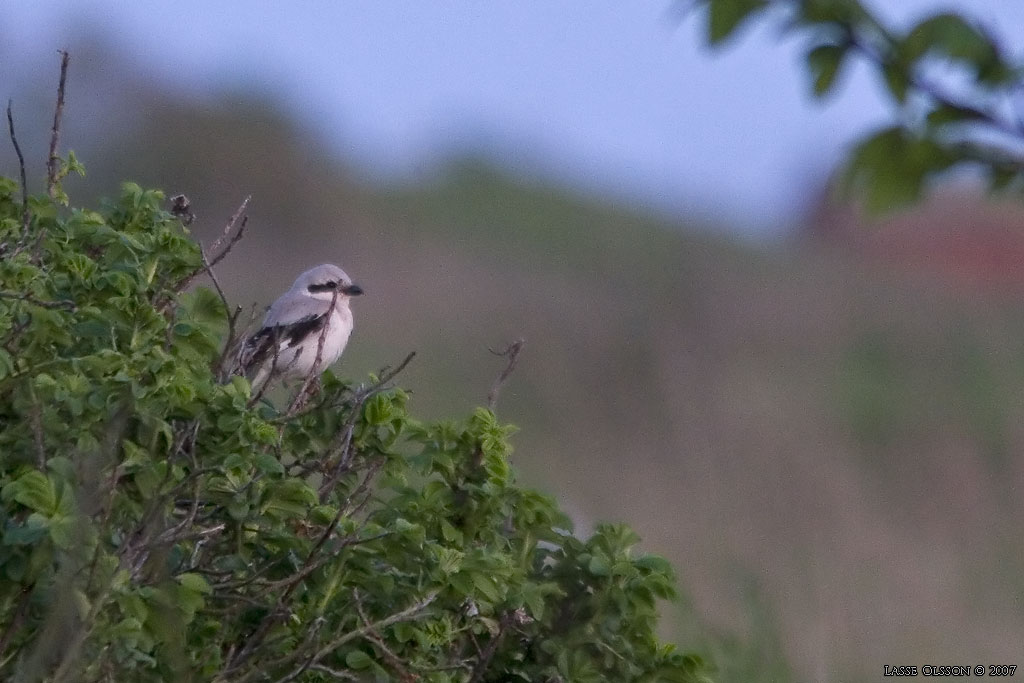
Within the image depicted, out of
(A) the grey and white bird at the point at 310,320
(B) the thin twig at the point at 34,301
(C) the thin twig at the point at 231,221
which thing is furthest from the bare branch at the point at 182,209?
(A) the grey and white bird at the point at 310,320

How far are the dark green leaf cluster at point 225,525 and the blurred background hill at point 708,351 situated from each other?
0.36 meters

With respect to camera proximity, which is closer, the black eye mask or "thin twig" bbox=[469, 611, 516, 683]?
"thin twig" bbox=[469, 611, 516, 683]

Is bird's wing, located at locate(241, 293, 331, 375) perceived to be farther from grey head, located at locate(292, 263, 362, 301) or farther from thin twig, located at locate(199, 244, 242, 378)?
thin twig, located at locate(199, 244, 242, 378)

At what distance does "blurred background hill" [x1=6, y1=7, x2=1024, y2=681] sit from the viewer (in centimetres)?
725

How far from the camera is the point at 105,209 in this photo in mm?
3504

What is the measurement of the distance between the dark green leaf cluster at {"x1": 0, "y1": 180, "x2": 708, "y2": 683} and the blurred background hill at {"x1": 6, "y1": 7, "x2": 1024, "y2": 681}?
0.36 m

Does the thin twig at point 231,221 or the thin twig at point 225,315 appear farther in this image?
the thin twig at point 231,221

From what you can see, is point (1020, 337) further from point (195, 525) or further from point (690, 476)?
point (195, 525)

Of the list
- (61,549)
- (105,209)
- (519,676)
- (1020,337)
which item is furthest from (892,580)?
(1020,337)

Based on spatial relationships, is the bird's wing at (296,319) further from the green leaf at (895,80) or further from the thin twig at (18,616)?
the green leaf at (895,80)

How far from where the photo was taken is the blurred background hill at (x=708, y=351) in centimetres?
725

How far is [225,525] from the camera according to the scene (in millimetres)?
2854

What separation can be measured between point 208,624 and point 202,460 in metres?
0.33

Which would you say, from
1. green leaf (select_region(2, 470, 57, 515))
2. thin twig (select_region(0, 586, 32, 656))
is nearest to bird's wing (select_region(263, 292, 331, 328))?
thin twig (select_region(0, 586, 32, 656))
